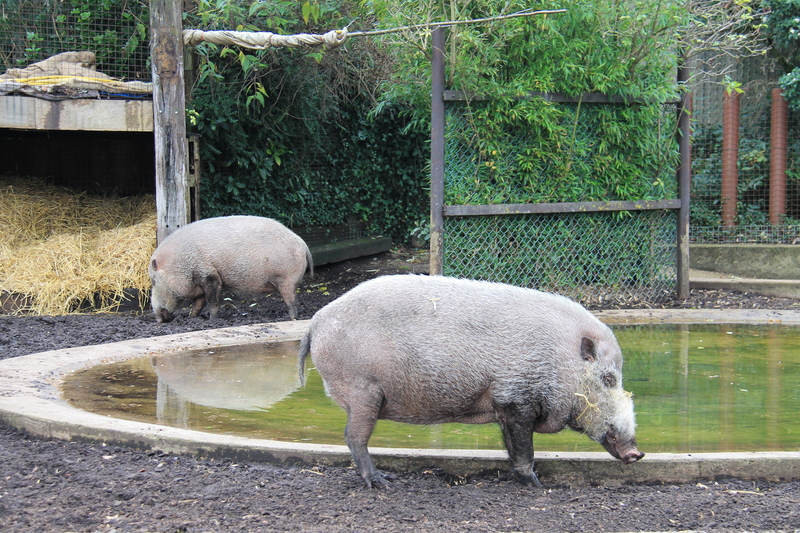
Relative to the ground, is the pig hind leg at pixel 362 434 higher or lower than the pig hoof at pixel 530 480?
higher

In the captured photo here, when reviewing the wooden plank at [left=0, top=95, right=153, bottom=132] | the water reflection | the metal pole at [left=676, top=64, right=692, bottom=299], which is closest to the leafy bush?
the wooden plank at [left=0, top=95, right=153, bottom=132]

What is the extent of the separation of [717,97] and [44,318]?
9373 millimetres

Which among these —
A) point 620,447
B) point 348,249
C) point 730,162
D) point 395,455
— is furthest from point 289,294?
point 730,162

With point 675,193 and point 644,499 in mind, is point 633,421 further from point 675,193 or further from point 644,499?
point 675,193

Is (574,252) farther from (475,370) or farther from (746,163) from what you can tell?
(475,370)

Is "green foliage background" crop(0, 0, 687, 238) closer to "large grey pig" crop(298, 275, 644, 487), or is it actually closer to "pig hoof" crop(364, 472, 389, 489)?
"large grey pig" crop(298, 275, 644, 487)

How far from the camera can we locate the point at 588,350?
352 cm

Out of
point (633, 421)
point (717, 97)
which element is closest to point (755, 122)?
point (717, 97)

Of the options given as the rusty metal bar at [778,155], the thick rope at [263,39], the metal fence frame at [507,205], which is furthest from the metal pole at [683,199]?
the thick rope at [263,39]

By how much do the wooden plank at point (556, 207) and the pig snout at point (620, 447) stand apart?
4348 millimetres

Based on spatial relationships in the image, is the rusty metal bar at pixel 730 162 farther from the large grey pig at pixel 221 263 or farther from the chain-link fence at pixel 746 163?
the large grey pig at pixel 221 263

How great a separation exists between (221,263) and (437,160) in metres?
2.39

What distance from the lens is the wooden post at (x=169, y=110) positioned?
326 inches

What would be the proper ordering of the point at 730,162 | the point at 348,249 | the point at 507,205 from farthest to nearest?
the point at 348,249 → the point at 730,162 → the point at 507,205
